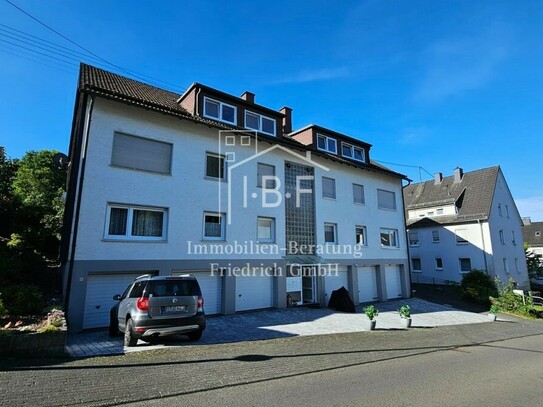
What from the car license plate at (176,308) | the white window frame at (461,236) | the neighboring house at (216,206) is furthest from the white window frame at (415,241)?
the car license plate at (176,308)

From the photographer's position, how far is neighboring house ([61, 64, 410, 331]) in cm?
1179

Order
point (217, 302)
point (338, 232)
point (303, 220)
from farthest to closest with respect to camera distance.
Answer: point (338, 232)
point (303, 220)
point (217, 302)

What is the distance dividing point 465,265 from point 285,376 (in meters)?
30.4

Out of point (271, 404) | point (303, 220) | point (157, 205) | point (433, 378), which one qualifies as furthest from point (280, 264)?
point (271, 404)

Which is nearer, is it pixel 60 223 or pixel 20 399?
pixel 20 399

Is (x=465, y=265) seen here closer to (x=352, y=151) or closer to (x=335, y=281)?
(x=352, y=151)

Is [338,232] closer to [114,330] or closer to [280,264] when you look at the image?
[280,264]

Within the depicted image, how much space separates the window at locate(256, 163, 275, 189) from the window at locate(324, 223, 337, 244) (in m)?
4.39

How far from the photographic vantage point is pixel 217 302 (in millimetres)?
14156

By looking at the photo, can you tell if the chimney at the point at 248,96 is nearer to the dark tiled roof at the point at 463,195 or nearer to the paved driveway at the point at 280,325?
the paved driveway at the point at 280,325

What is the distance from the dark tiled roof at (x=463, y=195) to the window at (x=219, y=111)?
83.4ft

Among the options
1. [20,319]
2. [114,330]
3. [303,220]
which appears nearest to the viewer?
[20,319]

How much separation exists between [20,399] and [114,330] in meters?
5.14

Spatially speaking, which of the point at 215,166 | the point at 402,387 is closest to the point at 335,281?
the point at 215,166
